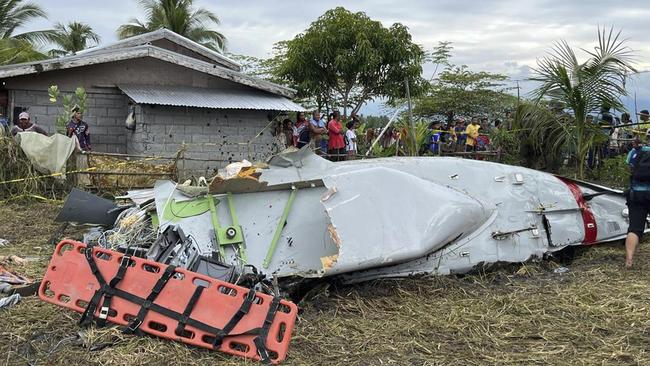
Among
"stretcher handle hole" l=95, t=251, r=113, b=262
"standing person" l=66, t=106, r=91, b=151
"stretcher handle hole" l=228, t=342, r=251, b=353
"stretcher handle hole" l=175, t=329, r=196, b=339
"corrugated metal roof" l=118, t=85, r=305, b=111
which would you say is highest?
"corrugated metal roof" l=118, t=85, r=305, b=111

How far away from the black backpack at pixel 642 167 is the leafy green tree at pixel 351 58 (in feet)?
46.8

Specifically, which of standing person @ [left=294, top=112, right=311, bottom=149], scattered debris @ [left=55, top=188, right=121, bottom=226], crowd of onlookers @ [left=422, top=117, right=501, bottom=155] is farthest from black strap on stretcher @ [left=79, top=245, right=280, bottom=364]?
crowd of onlookers @ [left=422, top=117, right=501, bottom=155]

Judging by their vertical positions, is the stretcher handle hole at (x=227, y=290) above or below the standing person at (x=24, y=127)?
below

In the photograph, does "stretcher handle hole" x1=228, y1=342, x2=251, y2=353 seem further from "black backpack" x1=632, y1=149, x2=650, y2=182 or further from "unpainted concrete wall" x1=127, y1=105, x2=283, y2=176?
"unpainted concrete wall" x1=127, y1=105, x2=283, y2=176

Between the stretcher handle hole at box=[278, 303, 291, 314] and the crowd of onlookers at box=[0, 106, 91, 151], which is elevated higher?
the crowd of onlookers at box=[0, 106, 91, 151]

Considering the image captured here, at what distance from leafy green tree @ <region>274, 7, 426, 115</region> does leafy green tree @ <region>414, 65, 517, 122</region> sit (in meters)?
12.9

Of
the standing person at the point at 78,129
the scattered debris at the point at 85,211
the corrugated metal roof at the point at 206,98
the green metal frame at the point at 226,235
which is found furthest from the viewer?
the corrugated metal roof at the point at 206,98

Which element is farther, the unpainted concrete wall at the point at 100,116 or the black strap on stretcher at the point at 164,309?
the unpainted concrete wall at the point at 100,116

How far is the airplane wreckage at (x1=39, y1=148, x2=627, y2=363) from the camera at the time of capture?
422 centimetres

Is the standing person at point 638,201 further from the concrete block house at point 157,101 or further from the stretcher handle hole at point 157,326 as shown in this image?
the concrete block house at point 157,101

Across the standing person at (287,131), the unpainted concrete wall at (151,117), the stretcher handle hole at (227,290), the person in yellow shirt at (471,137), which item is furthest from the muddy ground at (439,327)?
the person in yellow shirt at (471,137)

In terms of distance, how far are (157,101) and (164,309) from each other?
9.90 metres

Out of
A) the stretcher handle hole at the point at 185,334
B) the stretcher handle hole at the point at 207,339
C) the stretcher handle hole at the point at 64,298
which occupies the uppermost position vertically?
the stretcher handle hole at the point at 64,298

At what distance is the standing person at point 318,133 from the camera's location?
1450cm
